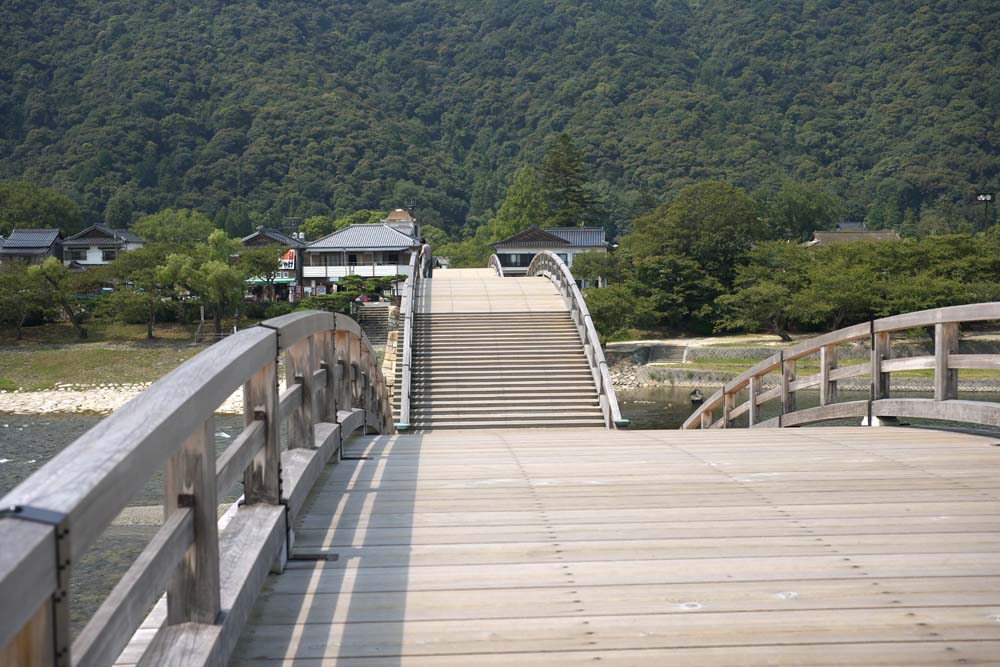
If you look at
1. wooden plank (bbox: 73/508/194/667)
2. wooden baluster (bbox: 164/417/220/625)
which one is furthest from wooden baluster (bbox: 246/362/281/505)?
wooden plank (bbox: 73/508/194/667)

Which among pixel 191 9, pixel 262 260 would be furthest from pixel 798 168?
pixel 191 9

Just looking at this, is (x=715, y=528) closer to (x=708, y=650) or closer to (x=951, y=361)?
(x=708, y=650)

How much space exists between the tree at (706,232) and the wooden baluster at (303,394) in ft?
145

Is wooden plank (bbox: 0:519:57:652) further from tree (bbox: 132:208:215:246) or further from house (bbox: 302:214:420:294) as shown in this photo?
tree (bbox: 132:208:215:246)

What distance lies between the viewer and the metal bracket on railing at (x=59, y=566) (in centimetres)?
151

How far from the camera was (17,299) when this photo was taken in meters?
44.8

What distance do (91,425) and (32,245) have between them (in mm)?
37628

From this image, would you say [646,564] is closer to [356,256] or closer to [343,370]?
[343,370]

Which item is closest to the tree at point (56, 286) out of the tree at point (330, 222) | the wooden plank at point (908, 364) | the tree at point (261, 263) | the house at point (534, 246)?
the tree at point (261, 263)

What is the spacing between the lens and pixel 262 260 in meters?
53.0

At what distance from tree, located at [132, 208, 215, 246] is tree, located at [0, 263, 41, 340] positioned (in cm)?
2005

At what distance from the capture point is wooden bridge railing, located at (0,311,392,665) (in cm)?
151

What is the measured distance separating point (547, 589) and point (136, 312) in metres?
47.1

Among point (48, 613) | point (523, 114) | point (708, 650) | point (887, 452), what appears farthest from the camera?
point (523, 114)
